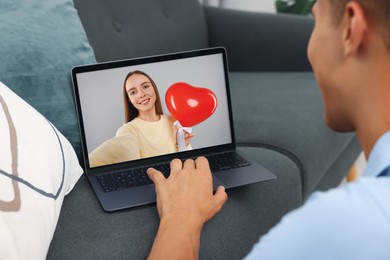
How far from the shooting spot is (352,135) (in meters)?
1.96

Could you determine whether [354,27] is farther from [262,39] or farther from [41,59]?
[262,39]

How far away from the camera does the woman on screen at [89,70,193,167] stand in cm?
128

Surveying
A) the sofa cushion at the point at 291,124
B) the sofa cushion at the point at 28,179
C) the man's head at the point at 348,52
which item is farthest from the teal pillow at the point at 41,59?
the man's head at the point at 348,52

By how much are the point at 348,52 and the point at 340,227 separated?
23 centimetres

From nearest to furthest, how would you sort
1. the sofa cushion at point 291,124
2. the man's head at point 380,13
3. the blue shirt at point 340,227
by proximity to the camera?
the blue shirt at point 340,227 → the man's head at point 380,13 → the sofa cushion at point 291,124

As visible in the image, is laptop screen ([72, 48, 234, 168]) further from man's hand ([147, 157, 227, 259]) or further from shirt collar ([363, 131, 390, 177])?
shirt collar ([363, 131, 390, 177])

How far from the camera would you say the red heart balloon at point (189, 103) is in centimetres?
133

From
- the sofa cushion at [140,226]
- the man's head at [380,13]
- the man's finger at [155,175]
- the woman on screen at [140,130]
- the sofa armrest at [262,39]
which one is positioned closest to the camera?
the man's head at [380,13]

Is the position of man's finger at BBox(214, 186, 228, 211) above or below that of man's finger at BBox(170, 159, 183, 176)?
below

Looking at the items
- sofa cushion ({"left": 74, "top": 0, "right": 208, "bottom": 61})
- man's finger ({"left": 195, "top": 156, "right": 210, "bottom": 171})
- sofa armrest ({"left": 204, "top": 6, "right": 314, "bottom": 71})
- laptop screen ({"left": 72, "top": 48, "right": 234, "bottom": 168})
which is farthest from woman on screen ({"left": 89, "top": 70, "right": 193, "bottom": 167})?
sofa armrest ({"left": 204, "top": 6, "right": 314, "bottom": 71})

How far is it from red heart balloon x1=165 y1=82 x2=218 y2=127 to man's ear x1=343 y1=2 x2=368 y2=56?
60 cm

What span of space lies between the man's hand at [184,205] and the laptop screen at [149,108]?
10 cm

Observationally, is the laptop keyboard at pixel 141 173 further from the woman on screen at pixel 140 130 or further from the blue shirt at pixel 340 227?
the blue shirt at pixel 340 227

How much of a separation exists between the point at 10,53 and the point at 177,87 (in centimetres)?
35
